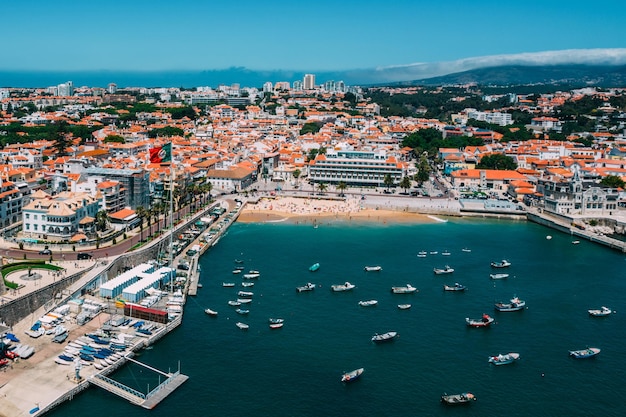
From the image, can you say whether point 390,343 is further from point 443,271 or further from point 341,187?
point 341,187

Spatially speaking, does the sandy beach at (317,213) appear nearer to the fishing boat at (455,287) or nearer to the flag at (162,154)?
the flag at (162,154)

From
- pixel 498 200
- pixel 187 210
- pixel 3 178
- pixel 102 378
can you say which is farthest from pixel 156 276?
pixel 498 200

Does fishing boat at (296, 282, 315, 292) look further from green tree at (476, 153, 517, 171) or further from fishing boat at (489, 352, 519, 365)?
green tree at (476, 153, 517, 171)

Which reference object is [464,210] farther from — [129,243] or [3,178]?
[3,178]

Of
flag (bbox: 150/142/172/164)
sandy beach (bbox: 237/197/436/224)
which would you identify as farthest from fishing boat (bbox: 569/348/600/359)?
sandy beach (bbox: 237/197/436/224)

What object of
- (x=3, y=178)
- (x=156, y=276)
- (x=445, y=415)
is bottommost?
(x=445, y=415)

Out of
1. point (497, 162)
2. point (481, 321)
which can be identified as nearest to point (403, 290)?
point (481, 321)
